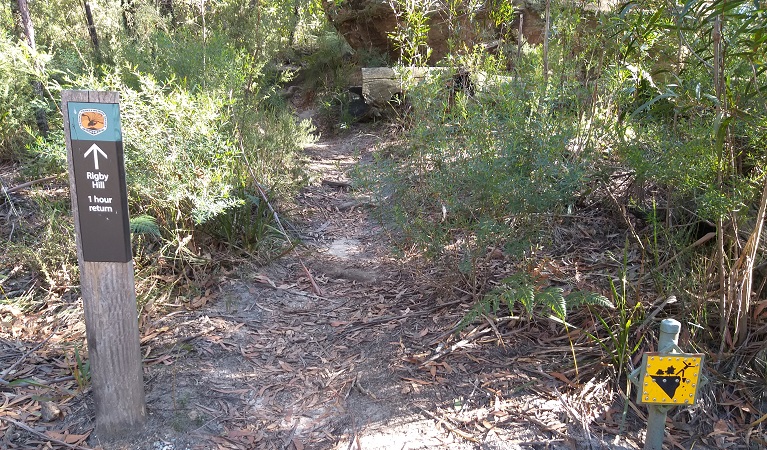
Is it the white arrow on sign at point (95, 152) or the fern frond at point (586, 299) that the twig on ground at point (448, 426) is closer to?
the fern frond at point (586, 299)

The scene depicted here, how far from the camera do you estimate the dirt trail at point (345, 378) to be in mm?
3027

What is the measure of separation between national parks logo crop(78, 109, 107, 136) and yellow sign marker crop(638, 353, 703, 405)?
8.64ft

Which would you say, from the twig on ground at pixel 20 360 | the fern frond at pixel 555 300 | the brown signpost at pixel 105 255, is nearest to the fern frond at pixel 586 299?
the fern frond at pixel 555 300

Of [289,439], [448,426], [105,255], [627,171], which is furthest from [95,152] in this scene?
[627,171]

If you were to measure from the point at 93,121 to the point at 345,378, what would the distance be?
6.59ft

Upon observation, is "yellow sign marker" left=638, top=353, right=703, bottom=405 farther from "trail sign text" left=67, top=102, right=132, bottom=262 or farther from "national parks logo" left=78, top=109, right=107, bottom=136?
"national parks logo" left=78, top=109, right=107, bottom=136

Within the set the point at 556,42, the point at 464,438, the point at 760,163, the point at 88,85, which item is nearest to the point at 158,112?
the point at 88,85

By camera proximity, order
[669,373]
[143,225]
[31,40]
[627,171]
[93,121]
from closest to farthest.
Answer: [669,373] → [93,121] → [143,225] → [627,171] → [31,40]

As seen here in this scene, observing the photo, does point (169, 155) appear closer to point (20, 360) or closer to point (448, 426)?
point (20, 360)

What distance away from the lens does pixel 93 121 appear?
266 centimetres

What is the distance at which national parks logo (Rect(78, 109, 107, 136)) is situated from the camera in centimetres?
265

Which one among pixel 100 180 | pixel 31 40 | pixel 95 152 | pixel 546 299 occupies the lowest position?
pixel 546 299

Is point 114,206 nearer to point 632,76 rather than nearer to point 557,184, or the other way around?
point 557,184

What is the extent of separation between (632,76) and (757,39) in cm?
152
